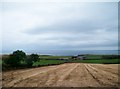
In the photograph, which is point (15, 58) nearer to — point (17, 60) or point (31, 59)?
point (17, 60)

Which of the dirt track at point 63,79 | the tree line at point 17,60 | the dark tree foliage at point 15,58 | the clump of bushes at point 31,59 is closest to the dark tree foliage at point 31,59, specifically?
the clump of bushes at point 31,59

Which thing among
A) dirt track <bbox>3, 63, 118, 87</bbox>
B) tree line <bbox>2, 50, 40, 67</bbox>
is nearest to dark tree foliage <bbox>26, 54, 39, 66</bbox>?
tree line <bbox>2, 50, 40, 67</bbox>

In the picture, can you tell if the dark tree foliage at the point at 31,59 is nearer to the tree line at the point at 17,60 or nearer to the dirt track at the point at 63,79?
the tree line at the point at 17,60

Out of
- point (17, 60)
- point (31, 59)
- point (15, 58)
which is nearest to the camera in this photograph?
point (15, 58)

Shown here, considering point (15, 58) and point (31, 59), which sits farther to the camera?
point (31, 59)

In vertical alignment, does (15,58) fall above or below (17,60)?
above

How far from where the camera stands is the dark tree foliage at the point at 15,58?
2123cm

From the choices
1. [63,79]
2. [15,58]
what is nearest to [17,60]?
[15,58]

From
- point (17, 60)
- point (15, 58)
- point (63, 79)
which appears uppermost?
point (15, 58)

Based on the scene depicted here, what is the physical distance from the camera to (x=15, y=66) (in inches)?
860

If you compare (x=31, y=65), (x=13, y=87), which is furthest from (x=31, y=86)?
(x=31, y=65)

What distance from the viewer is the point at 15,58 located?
2164 centimetres

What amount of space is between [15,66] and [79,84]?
12.2 meters

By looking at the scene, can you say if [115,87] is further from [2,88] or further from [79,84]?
[2,88]
